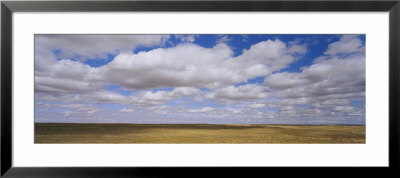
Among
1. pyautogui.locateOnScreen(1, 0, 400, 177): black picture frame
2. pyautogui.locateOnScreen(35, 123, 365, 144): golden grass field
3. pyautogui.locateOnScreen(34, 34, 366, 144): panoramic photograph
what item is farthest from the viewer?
pyautogui.locateOnScreen(35, 123, 365, 144): golden grass field

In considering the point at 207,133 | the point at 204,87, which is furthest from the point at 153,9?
the point at 204,87

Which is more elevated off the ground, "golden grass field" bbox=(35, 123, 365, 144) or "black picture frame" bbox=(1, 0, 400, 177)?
"black picture frame" bbox=(1, 0, 400, 177)

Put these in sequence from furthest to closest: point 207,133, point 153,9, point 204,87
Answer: point 204,87 < point 207,133 < point 153,9

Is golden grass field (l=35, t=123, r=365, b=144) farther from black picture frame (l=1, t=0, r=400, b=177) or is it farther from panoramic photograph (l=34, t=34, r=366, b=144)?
black picture frame (l=1, t=0, r=400, b=177)

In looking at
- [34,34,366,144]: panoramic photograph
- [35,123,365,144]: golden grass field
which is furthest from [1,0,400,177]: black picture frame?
[35,123,365,144]: golden grass field

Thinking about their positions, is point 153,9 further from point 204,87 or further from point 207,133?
point 204,87

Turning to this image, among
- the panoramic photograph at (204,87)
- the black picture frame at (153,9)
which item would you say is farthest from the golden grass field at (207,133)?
the black picture frame at (153,9)

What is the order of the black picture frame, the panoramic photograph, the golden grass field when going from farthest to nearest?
the golden grass field → the panoramic photograph → the black picture frame
